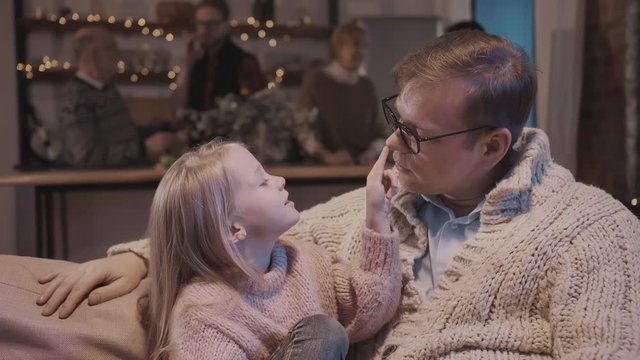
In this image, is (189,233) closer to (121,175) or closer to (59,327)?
(59,327)

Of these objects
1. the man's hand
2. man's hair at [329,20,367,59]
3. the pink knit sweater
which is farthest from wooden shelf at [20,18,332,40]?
the pink knit sweater

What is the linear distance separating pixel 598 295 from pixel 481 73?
18.6 inches

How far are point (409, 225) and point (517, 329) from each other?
36cm

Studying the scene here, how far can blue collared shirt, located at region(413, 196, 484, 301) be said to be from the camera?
1.61 m

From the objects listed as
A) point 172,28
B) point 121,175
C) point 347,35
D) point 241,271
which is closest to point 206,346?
point 241,271

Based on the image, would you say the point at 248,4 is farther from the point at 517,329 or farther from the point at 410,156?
the point at 517,329

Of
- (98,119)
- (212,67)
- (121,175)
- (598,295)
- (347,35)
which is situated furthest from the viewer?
(347,35)

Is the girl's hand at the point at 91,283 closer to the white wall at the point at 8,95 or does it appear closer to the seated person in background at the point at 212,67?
the seated person in background at the point at 212,67

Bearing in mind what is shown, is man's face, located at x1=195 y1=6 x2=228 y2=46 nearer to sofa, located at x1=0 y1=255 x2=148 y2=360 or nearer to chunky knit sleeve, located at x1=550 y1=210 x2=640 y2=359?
sofa, located at x1=0 y1=255 x2=148 y2=360

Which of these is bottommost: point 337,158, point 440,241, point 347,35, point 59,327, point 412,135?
point 337,158

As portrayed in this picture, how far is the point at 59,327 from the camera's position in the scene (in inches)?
58.1

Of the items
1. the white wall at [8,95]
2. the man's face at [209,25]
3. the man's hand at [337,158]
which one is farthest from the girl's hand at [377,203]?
the white wall at [8,95]

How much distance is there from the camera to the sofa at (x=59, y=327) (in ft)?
4.79

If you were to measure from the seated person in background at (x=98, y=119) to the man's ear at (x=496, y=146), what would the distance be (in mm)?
3141
